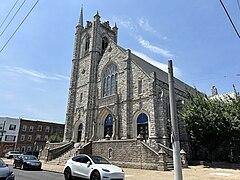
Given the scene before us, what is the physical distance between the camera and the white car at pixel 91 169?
9.66 metres

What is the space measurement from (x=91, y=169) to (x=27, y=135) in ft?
165

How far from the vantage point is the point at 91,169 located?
10258 millimetres

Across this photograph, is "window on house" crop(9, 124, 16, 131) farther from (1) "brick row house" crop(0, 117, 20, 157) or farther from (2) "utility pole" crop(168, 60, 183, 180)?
Answer: (2) "utility pole" crop(168, 60, 183, 180)

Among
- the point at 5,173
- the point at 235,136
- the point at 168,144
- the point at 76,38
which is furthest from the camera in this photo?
the point at 76,38

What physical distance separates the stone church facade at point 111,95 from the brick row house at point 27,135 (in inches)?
946

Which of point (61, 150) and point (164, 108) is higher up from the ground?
point (164, 108)

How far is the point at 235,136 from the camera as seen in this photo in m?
20.6

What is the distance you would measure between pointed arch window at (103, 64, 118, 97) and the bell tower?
179 centimetres

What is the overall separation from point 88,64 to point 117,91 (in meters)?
8.87

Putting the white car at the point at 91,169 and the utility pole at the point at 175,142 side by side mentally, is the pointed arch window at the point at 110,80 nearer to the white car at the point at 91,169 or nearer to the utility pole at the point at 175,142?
the white car at the point at 91,169

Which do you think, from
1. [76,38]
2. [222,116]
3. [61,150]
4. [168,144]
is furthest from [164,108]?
[76,38]

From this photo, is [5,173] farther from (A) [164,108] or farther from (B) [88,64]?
(B) [88,64]

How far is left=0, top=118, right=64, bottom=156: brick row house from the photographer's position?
51844mm

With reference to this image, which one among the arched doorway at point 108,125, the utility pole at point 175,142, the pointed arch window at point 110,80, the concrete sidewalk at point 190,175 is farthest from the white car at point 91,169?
the pointed arch window at point 110,80
